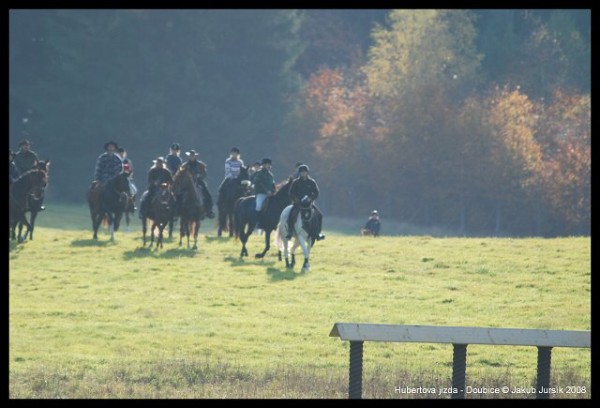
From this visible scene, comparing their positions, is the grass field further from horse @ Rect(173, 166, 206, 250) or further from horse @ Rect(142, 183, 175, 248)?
horse @ Rect(173, 166, 206, 250)

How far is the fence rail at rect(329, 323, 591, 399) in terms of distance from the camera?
1545 cm

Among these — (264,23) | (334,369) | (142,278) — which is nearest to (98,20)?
(264,23)

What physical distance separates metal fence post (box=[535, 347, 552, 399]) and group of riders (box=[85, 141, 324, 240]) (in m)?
12.8

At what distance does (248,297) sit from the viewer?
89.1 feet

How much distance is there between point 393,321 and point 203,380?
22.1ft

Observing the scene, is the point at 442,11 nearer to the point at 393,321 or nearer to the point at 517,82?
the point at 517,82

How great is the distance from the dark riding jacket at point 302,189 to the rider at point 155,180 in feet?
17.7

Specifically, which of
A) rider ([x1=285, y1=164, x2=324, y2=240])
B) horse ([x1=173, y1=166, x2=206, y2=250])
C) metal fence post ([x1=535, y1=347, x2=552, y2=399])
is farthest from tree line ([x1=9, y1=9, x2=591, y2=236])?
metal fence post ([x1=535, y1=347, x2=552, y2=399])

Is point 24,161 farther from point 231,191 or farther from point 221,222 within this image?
point 221,222

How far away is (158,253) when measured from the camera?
3341 centimetres

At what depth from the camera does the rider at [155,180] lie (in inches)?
1346

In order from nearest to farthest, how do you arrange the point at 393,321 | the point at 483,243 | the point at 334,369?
the point at 334,369 < the point at 393,321 < the point at 483,243

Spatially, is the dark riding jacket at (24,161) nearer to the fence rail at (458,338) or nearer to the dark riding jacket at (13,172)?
the dark riding jacket at (13,172)

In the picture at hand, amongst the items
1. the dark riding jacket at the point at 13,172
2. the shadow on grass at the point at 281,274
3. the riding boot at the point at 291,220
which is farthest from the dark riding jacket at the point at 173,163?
the riding boot at the point at 291,220
